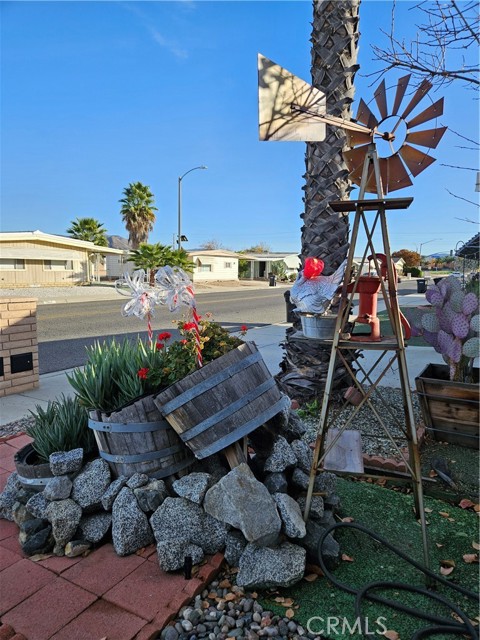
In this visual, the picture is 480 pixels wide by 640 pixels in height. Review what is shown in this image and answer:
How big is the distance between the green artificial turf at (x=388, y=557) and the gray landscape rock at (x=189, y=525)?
1.23 ft

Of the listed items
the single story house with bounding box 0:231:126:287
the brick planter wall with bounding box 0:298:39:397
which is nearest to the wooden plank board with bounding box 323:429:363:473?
the brick planter wall with bounding box 0:298:39:397

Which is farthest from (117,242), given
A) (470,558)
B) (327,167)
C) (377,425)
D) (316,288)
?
(470,558)

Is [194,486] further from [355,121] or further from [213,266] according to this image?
[213,266]

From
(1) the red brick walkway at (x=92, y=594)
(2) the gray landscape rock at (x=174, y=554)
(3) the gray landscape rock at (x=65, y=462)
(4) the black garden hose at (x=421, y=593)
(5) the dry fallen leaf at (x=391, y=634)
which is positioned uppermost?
(3) the gray landscape rock at (x=65, y=462)

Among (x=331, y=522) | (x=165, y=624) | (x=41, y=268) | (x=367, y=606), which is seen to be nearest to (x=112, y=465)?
(x=165, y=624)

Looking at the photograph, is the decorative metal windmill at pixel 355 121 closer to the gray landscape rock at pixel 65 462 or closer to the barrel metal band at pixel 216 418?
the barrel metal band at pixel 216 418

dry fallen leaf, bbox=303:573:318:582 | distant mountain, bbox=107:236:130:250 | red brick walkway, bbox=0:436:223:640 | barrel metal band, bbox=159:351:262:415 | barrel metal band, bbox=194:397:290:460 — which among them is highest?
distant mountain, bbox=107:236:130:250

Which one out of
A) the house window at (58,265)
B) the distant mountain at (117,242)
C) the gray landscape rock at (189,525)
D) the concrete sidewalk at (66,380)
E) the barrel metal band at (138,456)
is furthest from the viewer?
the distant mountain at (117,242)

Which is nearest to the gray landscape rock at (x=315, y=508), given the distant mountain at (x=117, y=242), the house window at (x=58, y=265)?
the house window at (x=58, y=265)

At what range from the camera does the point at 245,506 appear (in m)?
2.09

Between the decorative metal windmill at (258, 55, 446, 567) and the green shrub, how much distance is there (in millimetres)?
1505

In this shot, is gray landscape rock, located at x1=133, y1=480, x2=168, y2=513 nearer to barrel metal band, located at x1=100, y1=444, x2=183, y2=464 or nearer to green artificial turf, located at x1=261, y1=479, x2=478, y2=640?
barrel metal band, located at x1=100, y1=444, x2=183, y2=464

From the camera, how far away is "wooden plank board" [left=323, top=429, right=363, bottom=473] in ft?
8.20

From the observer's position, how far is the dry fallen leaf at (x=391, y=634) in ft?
5.71
